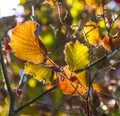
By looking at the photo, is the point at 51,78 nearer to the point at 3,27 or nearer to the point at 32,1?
the point at 32,1

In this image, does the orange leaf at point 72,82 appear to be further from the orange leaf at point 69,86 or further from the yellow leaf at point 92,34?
the yellow leaf at point 92,34

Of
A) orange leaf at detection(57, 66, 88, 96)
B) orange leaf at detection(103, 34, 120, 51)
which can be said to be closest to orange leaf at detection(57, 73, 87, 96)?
Answer: orange leaf at detection(57, 66, 88, 96)

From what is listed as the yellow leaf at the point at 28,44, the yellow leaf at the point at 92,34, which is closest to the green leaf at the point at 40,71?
the yellow leaf at the point at 28,44

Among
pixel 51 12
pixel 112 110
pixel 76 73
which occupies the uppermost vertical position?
pixel 76 73

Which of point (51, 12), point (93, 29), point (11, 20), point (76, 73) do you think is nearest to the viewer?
point (76, 73)

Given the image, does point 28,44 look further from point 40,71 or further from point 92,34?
point 92,34

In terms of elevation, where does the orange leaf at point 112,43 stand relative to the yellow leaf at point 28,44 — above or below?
below

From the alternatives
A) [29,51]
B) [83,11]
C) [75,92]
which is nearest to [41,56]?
[29,51]
